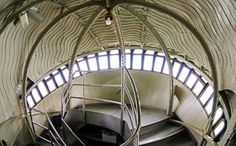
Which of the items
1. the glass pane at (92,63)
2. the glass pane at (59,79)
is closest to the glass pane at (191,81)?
the glass pane at (92,63)

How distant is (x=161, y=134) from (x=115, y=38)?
289 centimetres

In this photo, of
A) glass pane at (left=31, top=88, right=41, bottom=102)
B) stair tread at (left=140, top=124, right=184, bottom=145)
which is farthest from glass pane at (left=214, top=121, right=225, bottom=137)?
glass pane at (left=31, top=88, right=41, bottom=102)

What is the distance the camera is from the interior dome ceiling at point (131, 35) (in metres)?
4.55

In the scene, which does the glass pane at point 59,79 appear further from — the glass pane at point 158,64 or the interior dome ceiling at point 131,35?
the glass pane at point 158,64

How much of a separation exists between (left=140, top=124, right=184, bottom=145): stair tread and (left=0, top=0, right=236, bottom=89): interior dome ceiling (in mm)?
1901

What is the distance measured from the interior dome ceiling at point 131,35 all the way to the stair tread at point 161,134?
74.8 inches

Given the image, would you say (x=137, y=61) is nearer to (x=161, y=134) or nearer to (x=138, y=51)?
(x=138, y=51)

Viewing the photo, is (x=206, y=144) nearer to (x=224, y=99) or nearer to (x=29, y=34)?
(x=224, y=99)

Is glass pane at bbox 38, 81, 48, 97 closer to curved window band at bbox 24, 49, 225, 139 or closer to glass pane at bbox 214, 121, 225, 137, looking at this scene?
curved window band at bbox 24, 49, 225, 139

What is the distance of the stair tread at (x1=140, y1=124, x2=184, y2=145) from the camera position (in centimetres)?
736

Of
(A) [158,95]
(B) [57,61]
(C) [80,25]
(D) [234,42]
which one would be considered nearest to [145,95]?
(A) [158,95]

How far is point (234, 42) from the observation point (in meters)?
4.20

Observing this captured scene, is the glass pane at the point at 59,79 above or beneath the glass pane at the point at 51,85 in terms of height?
above

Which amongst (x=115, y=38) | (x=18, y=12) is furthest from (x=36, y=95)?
(x=18, y=12)
